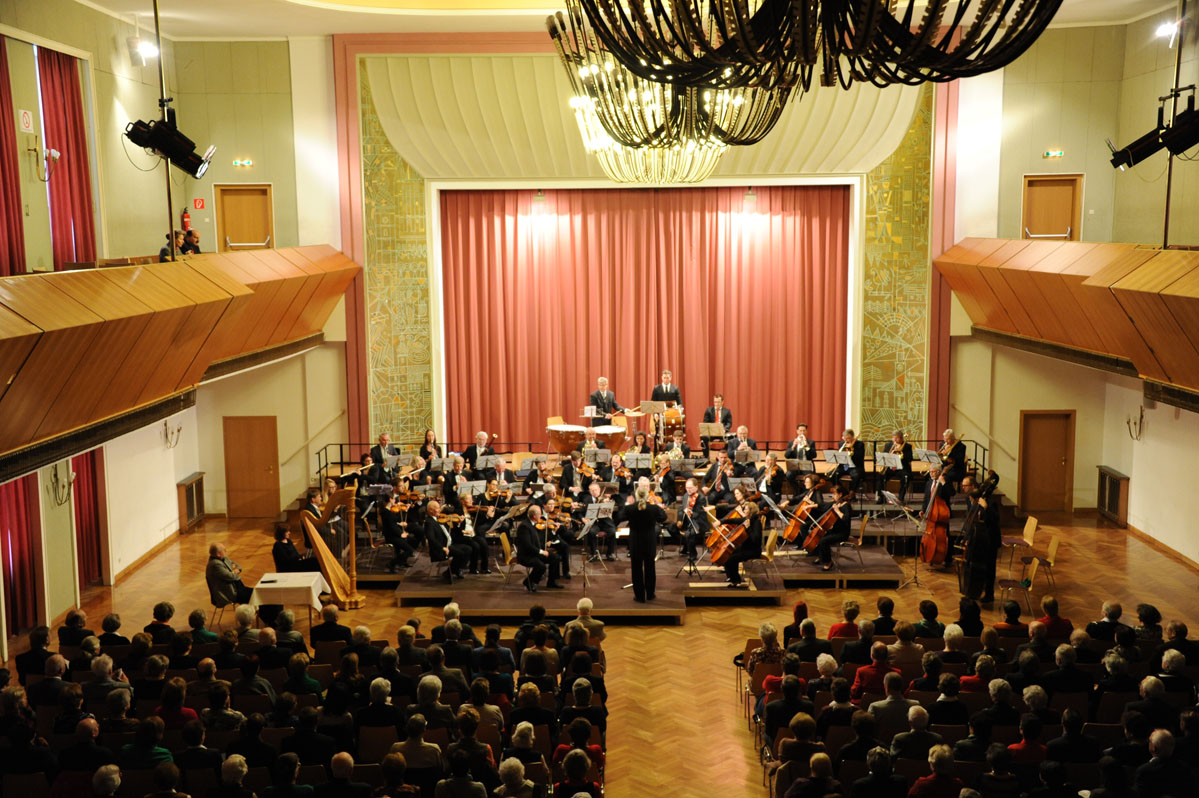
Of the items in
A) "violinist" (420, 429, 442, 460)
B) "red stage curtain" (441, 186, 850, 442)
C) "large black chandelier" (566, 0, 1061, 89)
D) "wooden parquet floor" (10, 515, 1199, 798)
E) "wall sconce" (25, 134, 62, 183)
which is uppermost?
"wall sconce" (25, 134, 62, 183)

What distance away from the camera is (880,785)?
6020 millimetres

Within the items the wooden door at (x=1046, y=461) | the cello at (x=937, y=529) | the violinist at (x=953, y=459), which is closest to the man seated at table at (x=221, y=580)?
the cello at (x=937, y=529)

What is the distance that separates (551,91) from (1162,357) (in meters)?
9.17

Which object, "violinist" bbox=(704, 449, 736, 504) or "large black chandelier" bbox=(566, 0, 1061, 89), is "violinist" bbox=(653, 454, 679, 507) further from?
"large black chandelier" bbox=(566, 0, 1061, 89)

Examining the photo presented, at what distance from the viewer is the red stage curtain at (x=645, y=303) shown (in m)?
17.9

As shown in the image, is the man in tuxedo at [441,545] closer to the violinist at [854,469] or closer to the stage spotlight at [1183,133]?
the violinist at [854,469]

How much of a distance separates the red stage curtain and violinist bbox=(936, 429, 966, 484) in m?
3.31

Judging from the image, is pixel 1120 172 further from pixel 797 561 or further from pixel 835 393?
pixel 797 561

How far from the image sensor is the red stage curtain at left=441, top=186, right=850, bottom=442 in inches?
706

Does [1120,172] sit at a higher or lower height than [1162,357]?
higher

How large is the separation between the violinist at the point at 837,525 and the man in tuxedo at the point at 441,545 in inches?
166

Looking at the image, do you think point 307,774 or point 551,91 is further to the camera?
point 551,91

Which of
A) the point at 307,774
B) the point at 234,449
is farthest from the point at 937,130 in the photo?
the point at 307,774

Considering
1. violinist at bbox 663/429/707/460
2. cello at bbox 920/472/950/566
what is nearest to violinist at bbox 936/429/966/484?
cello at bbox 920/472/950/566
